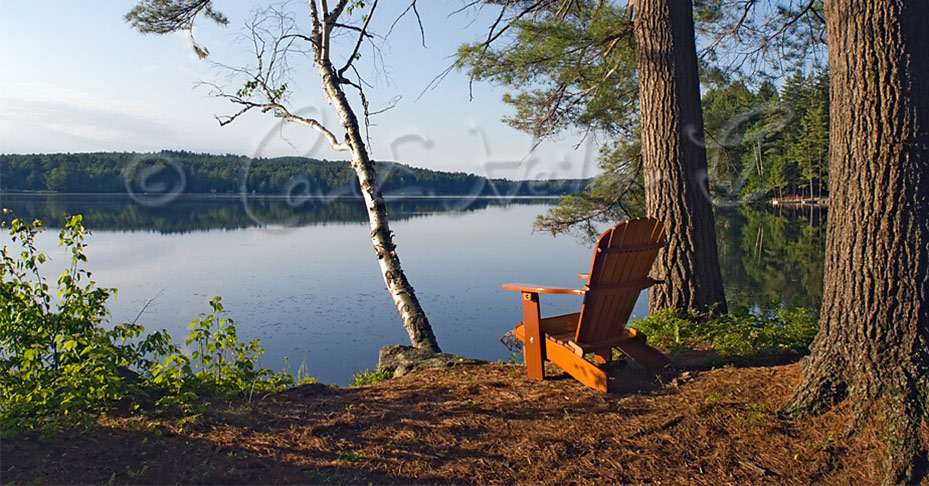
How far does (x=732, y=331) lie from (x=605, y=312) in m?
1.42

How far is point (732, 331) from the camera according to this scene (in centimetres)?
444

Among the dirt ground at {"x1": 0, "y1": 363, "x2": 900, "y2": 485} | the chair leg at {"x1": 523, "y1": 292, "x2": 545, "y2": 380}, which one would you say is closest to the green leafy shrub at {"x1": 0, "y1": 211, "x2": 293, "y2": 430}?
the dirt ground at {"x1": 0, "y1": 363, "x2": 900, "y2": 485}

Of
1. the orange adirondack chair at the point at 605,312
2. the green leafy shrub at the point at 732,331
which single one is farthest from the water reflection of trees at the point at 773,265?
the orange adirondack chair at the point at 605,312

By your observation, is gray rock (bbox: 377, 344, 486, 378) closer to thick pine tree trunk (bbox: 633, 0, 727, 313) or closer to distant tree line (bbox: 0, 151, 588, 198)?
thick pine tree trunk (bbox: 633, 0, 727, 313)

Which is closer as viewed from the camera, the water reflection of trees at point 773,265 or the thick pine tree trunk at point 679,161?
the thick pine tree trunk at point 679,161

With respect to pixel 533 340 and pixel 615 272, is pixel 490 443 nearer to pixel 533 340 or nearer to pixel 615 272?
pixel 533 340

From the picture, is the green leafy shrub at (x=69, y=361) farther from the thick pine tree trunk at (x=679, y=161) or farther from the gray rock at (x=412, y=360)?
the thick pine tree trunk at (x=679, y=161)

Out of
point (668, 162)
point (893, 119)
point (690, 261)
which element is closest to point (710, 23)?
point (668, 162)

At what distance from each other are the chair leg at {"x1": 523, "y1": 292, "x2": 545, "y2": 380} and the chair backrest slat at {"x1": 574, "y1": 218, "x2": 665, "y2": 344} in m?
0.26

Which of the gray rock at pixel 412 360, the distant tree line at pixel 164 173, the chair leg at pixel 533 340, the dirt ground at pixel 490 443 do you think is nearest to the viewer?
the dirt ground at pixel 490 443

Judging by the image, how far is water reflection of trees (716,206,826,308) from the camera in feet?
39.0

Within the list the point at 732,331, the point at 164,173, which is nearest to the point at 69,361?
the point at 732,331

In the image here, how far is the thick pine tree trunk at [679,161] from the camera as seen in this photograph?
4828 mm

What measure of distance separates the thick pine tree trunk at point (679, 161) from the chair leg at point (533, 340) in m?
1.52
